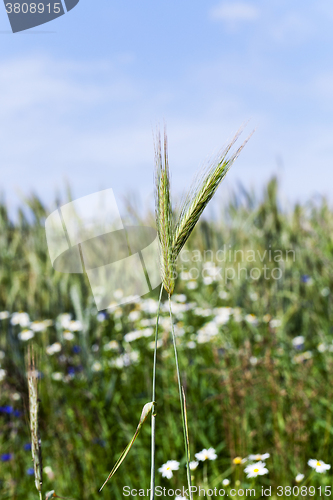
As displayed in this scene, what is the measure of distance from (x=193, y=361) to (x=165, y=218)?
181 cm

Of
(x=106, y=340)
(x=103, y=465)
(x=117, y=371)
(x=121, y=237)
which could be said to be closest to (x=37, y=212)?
(x=121, y=237)

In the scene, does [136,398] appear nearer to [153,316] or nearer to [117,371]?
[117,371]

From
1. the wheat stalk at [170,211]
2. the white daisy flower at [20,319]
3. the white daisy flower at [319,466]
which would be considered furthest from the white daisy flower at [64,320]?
the wheat stalk at [170,211]

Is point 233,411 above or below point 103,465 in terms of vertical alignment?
above

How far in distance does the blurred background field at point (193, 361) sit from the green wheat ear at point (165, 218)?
0.58 m

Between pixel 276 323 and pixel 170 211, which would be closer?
pixel 170 211

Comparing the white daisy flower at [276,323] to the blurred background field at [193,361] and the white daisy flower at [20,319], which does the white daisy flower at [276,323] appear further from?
the white daisy flower at [20,319]

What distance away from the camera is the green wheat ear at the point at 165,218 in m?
0.74

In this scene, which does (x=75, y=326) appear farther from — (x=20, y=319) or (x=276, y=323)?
(x=276, y=323)

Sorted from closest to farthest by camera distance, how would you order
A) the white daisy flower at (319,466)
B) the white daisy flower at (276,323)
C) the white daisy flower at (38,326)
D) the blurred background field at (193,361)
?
the white daisy flower at (319,466) → the blurred background field at (193,361) → the white daisy flower at (276,323) → the white daisy flower at (38,326)

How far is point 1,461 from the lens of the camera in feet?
6.73

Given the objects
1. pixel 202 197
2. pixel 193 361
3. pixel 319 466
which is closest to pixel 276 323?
pixel 193 361

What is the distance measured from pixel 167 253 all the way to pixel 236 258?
2.93 metres

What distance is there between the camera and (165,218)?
75 cm
